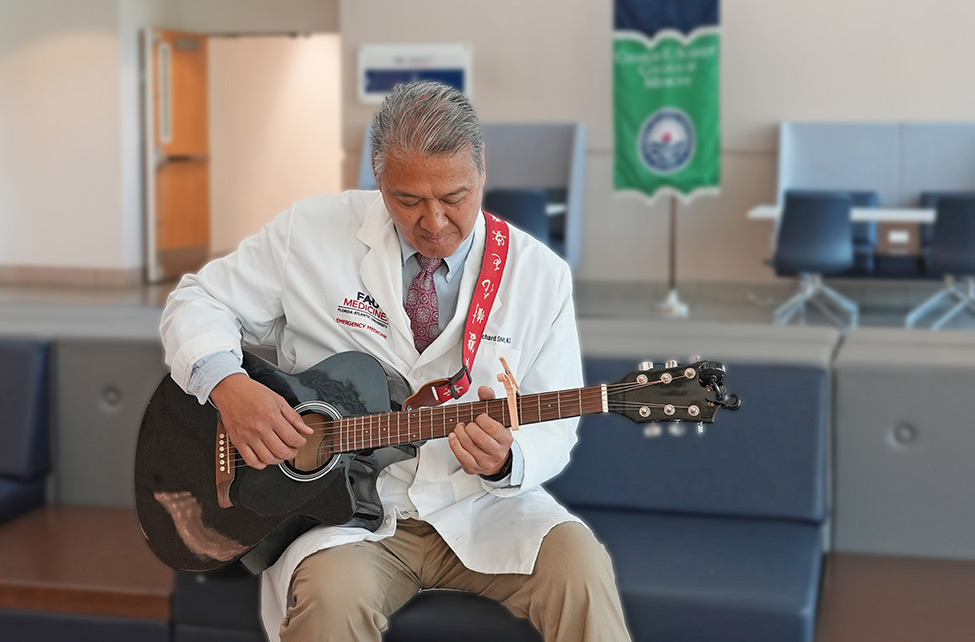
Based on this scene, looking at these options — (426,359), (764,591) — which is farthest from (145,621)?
(764,591)

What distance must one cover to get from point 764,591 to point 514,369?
2.00ft

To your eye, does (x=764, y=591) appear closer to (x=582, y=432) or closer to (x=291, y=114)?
(x=582, y=432)

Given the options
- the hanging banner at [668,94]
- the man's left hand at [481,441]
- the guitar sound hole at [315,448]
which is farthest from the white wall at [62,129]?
the man's left hand at [481,441]

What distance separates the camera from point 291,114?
12156 mm

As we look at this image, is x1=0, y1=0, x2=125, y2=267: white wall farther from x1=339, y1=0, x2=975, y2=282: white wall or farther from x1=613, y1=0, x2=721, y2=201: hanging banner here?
x1=613, y1=0, x2=721, y2=201: hanging banner

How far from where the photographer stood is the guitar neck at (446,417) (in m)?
1.69

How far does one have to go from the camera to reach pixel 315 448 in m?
1.88

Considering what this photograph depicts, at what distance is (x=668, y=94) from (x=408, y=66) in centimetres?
241

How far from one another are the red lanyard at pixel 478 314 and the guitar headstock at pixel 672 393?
0.99ft

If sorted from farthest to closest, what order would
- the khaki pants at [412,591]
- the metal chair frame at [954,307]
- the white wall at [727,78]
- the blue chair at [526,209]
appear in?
the white wall at [727,78] < the blue chair at [526,209] < the metal chair frame at [954,307] < the khaki pants at [412,591]

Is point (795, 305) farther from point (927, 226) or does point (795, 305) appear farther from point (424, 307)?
point (424, 307)

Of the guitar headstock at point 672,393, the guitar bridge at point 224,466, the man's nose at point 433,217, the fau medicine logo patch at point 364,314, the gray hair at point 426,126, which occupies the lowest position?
the guitar bridge at point 224,466

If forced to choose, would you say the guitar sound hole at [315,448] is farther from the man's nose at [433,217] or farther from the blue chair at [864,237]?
the blue chair at [864,237]

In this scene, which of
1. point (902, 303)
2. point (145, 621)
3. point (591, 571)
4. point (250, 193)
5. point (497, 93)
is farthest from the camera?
point (250, 193)
